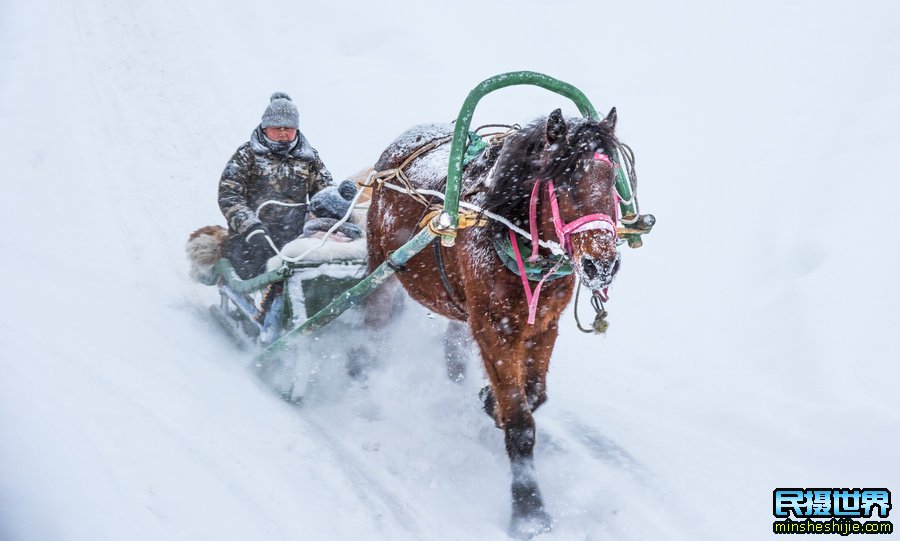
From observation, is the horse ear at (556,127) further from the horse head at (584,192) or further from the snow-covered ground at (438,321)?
the snow-covered ground at (438,321)

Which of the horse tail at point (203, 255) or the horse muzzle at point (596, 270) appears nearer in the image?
the horse muzzle at point (596, 270)

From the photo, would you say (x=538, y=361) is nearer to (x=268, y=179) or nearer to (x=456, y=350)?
(x=456, y=350)

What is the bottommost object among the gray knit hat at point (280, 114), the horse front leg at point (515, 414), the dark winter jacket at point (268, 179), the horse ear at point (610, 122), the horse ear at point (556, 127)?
the horse front leg at point (515, 414)

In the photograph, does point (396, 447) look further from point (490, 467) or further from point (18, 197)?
point (18, 197)

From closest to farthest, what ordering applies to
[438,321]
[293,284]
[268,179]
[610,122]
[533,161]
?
[610,122] < [533,161] < [293,284] < [268,179] < [438,321]

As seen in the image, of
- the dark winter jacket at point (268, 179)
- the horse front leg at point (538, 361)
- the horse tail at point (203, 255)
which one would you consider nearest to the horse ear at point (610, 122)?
the horse front leg at point (538, 361)

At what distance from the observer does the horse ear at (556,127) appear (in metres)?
2.91

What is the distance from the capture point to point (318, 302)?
4652 mm

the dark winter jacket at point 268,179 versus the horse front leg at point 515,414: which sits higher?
the dark winter jacket at point 268,179

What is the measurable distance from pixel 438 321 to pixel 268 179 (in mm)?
1705

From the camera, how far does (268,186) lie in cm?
527

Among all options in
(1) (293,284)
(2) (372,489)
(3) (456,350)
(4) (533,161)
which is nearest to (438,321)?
(3) (456,350)

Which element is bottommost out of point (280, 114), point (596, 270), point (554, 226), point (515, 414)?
point (515, 414)

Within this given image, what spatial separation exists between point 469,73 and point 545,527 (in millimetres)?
8964
